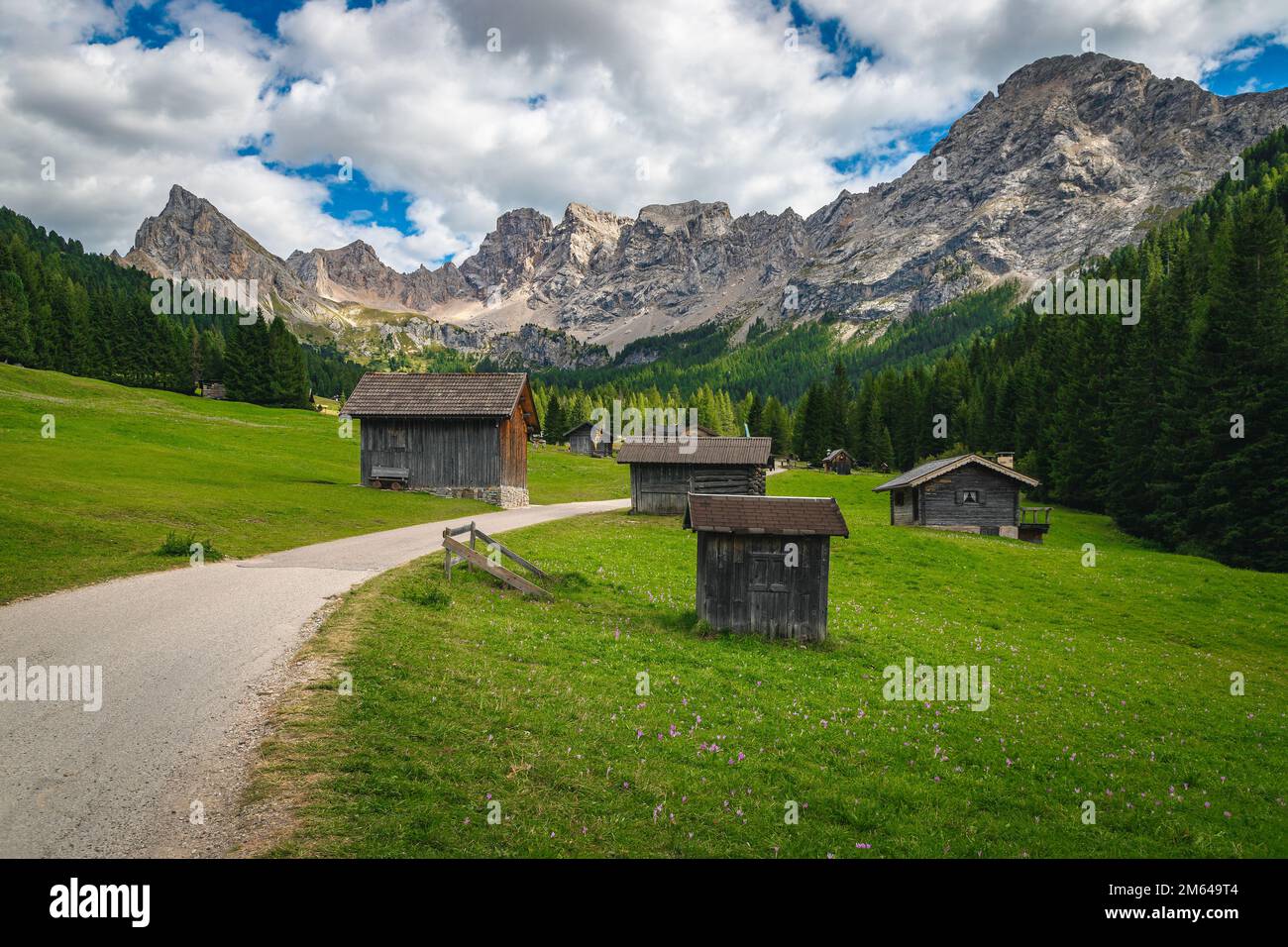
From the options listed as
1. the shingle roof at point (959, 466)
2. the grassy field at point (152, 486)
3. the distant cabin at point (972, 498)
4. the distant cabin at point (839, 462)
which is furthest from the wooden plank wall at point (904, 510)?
the distant cabin at point (839, 462)

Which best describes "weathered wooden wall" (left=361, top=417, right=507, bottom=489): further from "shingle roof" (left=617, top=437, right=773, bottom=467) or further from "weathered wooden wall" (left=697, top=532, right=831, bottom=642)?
"weathered wooden wall" (left=697, top=532, right=831, bottom=642)

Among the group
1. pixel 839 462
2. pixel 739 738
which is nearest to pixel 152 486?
pixel 739 738

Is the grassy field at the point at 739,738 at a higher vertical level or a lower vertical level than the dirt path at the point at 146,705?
lower

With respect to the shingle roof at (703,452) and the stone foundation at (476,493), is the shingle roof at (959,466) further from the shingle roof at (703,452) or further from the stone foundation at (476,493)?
the stone foundation at (476,493)

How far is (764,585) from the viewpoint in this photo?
58.7ft

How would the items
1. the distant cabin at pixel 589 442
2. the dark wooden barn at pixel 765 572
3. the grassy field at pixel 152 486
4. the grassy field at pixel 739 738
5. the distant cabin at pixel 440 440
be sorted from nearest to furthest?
1. the grassy field at pixel 739 738
2. the dark wooden barn at pixel 765 572
3. the grassy field at pixel 152 486
4. the distant cabin at pixel 440 440
5. the distant cabin at pixel 589 442

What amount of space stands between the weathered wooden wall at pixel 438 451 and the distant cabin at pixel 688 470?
987 cm

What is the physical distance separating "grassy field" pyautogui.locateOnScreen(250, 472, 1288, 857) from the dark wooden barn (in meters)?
0.81

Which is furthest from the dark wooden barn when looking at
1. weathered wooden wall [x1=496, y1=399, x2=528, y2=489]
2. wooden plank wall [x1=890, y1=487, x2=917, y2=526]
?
wooden plank wall [x1=890, y1=487, x2=917, y2=526]

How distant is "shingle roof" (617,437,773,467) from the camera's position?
4700 centimetres

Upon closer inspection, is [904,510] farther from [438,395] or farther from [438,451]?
[438,395]

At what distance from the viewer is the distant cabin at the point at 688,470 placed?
4722 centimetres

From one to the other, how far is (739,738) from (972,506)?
46.3 m
